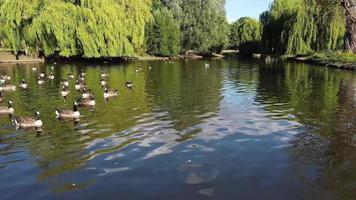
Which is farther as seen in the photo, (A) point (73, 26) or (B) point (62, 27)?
(A) point (73, 26)

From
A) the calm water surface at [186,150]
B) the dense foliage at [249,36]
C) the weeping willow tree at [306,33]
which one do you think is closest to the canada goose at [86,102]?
the calm water surface at [186,150]

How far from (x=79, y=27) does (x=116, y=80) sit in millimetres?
19093

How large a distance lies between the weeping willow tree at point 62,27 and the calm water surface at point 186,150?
29556mm

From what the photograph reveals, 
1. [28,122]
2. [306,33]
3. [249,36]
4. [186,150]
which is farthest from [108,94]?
[249,36]

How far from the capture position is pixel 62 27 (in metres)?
55.1

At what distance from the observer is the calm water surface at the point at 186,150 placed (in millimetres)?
Answer: 11930

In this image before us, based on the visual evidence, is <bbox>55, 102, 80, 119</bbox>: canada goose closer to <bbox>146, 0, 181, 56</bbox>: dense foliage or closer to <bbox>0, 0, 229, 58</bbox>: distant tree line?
<bbox>0, 0, 229, 58</bbox>: distant tree line

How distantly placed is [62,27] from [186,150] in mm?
43407

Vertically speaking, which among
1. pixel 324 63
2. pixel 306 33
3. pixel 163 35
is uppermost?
pixel 163 35

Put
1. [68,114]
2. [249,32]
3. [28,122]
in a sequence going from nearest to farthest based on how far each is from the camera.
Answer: [28,122]
[68,114]
[249,32]

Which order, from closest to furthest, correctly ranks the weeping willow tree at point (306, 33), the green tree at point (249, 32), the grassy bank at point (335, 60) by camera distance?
the grassy bank at point (335, 60) < the weeping willow tree at point (306, 33) < the green tree at point (249, 32)

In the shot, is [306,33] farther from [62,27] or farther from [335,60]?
[62,27]

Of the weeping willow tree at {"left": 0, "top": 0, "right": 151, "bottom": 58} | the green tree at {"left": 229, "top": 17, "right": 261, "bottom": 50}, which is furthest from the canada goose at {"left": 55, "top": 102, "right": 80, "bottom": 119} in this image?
the green tree at {"left": 229, "top": 17, "right": 261, "bottom": 50}

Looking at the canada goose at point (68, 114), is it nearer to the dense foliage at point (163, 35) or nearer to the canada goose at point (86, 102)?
the canada goose at point (86, 102)
